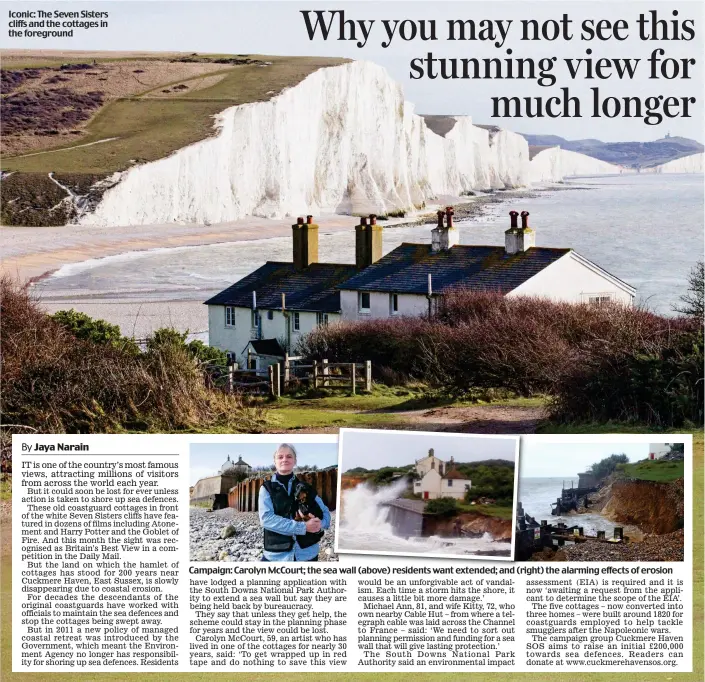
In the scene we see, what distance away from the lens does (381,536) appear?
37.0ft

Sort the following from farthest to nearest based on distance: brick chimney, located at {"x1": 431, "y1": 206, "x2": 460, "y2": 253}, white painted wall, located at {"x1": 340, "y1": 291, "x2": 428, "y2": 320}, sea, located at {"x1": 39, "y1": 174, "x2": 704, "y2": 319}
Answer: brick chimney, located at {"x1": 431, "y1": 206, "x2": 460, "y2": 253} → white painted wall, located at {"x1": 340, "y1": 291, "x2": 428, "y2": 320} → sea, located at {"x1": 39, "y1": 174, "x2": 704, "y2": 319}

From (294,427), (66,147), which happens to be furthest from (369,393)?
(66,147)

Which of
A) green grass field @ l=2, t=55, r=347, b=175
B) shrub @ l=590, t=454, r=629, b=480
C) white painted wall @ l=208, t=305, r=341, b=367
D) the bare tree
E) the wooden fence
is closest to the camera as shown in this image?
shrub @ l=590, t=454, r=629, b=480

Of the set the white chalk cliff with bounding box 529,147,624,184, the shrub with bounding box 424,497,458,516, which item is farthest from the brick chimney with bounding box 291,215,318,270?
the shrub with bounding box 424,497,458,516

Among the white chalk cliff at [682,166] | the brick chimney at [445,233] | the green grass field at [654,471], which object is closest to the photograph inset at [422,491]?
the green grass field at [654,471]

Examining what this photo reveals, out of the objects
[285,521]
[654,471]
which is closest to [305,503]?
[285,521]

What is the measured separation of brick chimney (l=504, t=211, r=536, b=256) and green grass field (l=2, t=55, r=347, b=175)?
5354 mm

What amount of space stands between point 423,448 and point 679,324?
21.6ft

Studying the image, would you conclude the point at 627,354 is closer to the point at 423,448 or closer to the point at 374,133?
the point at 423,448

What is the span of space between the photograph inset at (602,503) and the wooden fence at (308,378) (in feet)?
25.2

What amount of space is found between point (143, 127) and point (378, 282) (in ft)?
17.3

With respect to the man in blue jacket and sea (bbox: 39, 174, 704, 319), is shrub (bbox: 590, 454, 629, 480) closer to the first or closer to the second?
the man in blue jacket

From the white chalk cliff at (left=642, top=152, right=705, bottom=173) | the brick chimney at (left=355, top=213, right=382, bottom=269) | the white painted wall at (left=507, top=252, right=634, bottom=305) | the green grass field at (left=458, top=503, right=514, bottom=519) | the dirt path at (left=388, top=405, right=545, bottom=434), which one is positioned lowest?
the dirt path at (left=388, top=405, right=545, bottom=434)

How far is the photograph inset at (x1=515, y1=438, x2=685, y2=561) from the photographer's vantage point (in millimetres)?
11391
